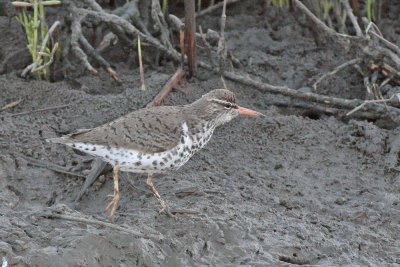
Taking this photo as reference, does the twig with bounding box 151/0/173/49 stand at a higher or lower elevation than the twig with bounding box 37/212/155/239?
higher

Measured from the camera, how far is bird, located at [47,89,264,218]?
18.0 ft

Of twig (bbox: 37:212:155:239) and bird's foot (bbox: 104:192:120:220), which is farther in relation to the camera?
bird's foot (bbox: 104:192:120:220)

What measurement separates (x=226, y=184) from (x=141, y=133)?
0.82 meters

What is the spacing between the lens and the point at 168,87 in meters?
6.93

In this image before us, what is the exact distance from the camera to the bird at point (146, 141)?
18.0 feet

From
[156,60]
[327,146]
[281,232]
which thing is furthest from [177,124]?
[156,60]

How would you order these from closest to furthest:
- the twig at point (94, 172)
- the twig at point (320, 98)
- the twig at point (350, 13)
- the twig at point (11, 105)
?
the twig at point (94, 172) < the twig at point (11, 105) < the twig at point (320, 98) < the twig at point (350, 13)

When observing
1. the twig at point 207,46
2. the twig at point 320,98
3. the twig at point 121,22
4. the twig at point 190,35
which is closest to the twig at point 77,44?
the twig at point 121,22

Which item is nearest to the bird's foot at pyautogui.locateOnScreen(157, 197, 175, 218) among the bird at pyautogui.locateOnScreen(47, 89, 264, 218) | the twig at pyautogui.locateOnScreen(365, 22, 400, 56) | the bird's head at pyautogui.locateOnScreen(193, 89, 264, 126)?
the bird at pyautogui.locateOnScreen(47, 89, 264, 218)

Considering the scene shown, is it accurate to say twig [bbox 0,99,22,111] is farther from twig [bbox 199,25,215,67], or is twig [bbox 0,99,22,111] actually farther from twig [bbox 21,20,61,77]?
twig [bbox 199,25,215,67]

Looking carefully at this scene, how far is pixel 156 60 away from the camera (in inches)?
299

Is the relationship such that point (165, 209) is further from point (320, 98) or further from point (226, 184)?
point (320, 98)

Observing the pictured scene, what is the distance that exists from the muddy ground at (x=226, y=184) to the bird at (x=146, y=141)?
296 mm

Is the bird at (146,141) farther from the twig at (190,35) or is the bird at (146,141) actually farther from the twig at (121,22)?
the twig at (121,22)
